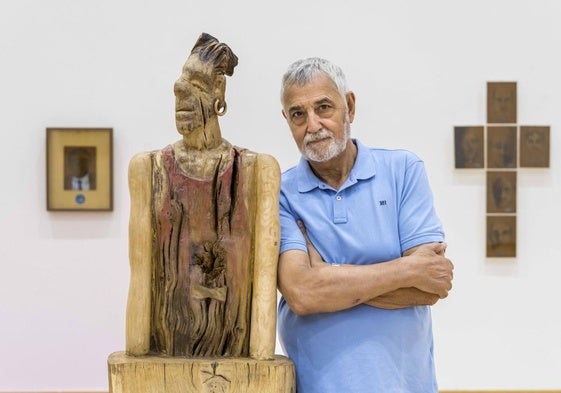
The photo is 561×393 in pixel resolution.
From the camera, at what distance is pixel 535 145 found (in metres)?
3.63

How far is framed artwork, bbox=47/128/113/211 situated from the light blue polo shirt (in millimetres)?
1677

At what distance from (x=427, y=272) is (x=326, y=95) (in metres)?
0.53

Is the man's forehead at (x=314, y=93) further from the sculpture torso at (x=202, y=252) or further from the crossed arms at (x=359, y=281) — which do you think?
the crossed arms at (x=359, y=281)

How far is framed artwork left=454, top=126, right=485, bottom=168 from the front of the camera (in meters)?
3.61

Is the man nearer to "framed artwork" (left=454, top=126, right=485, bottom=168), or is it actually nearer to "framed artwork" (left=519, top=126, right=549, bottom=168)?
"framed artwork" (left=454, top=126, right=485, bottom=168)

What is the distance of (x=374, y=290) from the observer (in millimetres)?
1945

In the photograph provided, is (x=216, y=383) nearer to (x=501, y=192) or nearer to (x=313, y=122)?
(x=313, y=122)

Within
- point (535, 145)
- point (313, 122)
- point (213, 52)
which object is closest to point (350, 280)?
point (313, 122)

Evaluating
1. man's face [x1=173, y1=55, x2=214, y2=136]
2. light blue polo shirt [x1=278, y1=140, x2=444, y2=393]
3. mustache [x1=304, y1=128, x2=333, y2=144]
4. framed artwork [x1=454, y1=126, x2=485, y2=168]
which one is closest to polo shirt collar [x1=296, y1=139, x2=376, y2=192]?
light blue polo shirt [x1=278, y1=140, x2=444, y2=393]

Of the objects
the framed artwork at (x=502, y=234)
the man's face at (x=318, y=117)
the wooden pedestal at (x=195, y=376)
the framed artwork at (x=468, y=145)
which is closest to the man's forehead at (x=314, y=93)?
the man's face at (x=318, y=117)

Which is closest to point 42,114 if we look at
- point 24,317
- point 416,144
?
point 24,317

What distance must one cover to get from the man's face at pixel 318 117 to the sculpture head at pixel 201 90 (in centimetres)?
22

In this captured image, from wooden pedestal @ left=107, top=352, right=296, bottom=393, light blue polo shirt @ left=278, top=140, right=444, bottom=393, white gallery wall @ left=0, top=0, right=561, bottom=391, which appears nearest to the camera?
wooden pedestal @ left=107, top=352, right=296, bottom=393

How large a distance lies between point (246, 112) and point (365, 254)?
1.71m
